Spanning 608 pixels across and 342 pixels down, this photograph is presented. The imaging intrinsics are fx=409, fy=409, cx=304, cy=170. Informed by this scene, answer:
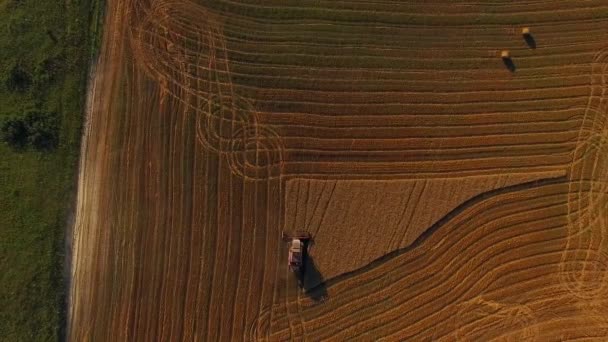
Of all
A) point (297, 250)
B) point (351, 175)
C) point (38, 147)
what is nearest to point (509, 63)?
point (351, 175)

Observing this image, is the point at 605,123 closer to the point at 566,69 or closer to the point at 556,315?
the point at 566,69

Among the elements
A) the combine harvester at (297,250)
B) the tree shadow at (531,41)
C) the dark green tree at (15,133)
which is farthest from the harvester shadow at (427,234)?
the dark green tree at (15,133)

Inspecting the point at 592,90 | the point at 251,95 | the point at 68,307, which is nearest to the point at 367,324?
the point at 251,95

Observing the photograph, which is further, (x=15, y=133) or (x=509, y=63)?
(x=509, y=63)

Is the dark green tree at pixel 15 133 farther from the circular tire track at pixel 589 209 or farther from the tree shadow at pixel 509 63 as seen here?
the circular tire track at pixel 589 209

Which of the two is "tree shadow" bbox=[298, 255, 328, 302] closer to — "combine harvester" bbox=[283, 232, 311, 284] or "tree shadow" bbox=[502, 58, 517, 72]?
"combine harvester" bbox=[283, 232, 311, 284]

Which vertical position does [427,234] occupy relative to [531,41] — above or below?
below

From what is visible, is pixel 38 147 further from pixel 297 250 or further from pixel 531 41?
pixel 531 41

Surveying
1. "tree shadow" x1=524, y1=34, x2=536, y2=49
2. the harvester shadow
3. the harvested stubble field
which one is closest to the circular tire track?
the harvested stubble field
